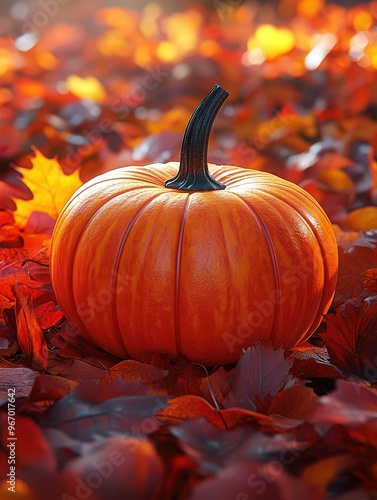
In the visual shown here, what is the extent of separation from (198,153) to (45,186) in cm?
61

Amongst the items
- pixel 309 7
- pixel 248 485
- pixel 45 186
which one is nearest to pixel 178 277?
pixel 248 485

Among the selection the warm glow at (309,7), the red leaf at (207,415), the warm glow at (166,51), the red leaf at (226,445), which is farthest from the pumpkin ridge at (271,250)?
the warm glow at (309,7)

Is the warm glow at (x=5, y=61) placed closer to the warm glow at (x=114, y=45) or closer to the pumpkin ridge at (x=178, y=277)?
the warm glow at (x=114, y=45)

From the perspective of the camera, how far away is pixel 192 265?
4.52ft

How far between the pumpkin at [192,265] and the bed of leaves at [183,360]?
7 centimetres

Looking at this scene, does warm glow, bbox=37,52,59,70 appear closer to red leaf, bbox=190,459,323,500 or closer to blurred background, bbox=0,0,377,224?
blurred background, bbox=0,0,377,224

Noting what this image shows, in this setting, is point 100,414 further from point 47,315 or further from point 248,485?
point 47,315

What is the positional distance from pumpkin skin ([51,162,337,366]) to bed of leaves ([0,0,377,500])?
75mm

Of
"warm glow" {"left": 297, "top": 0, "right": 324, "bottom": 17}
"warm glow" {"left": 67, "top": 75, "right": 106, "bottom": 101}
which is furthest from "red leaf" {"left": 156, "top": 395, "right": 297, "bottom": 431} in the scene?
"warm glow" {"left": 297, "top": 0, "right": 324, "bottom": 17}

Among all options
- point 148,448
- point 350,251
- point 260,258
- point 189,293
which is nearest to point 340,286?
point 350,251

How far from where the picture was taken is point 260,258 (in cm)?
140

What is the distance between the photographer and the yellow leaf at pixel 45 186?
77.1 inches

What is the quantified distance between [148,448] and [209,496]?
0.10 m

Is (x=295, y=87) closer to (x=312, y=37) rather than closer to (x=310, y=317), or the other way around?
(x=312, y=37)
